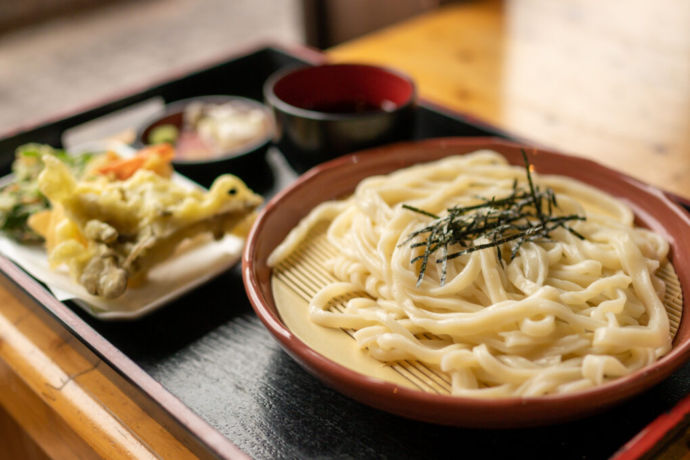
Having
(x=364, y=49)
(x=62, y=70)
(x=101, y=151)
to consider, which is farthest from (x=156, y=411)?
(x=62, y=70)

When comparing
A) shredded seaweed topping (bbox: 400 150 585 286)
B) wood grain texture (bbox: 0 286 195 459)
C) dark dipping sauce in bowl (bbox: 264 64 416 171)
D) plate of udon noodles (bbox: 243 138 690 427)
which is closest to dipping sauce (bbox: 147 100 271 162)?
dark dipping sauce in bowl (bbox: 264 64 416 171)

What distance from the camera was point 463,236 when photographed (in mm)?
1351

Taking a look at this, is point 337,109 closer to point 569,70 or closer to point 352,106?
point 352,106

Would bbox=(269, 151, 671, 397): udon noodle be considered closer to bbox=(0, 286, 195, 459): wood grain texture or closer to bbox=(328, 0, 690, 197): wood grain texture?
bbox=(0, 286, 195, 459): wood grain texture

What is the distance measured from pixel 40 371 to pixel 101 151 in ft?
2.70

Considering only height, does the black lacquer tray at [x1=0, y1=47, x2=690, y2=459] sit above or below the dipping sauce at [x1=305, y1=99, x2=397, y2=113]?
below

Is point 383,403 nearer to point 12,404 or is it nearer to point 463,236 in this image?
point 463,236

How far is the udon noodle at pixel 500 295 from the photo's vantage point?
112 cm

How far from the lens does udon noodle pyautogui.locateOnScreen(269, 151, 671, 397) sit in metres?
1.12

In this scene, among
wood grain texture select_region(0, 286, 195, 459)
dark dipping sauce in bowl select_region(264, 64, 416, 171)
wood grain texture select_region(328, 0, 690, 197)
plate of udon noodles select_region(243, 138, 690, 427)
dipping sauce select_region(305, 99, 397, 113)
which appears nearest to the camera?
plate of udon noodles select_region(243, 138, 690, 427)

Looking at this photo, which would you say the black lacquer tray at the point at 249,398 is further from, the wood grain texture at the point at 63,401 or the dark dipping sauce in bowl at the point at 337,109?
the dark dipping sauce in bowl at the point at 337,109

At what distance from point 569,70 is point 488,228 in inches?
71.5

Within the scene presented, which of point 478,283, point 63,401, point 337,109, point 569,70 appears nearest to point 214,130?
point 337,109

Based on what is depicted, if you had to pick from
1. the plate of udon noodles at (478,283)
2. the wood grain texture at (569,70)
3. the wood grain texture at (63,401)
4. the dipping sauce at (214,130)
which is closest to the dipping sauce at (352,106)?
the dipping sauce at (214,130)
